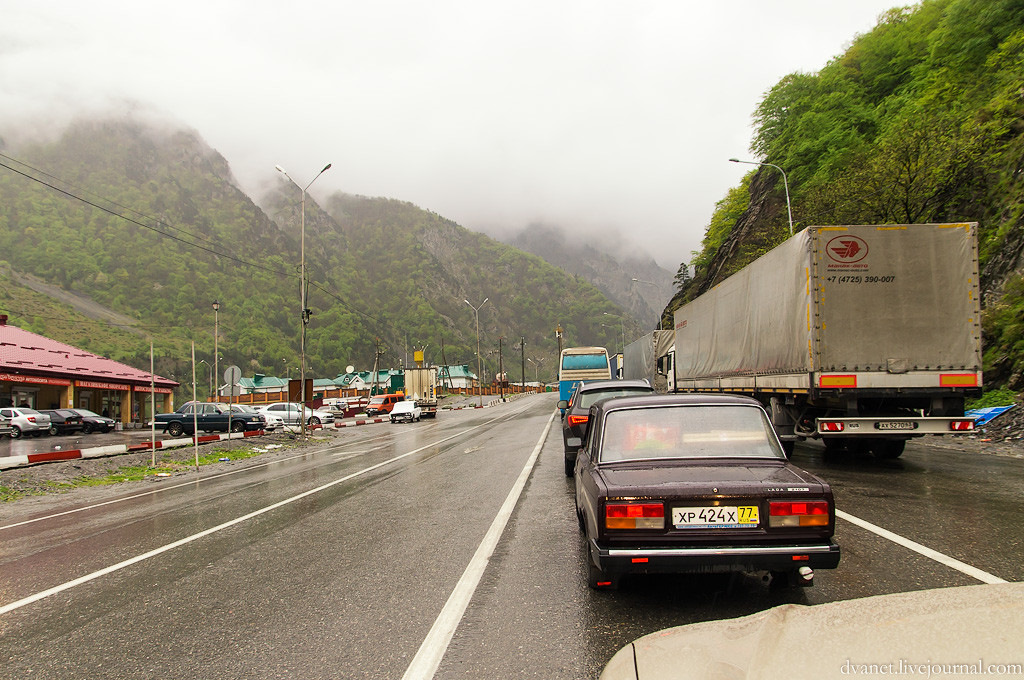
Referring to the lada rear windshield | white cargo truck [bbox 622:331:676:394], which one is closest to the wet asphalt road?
the lada rear windshield

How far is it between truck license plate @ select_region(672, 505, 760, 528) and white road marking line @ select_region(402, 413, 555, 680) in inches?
61.7

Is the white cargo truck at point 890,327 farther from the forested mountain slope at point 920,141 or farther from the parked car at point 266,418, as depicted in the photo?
the parked car at point 266,418

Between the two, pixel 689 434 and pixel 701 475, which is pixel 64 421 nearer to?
pixel 689 434

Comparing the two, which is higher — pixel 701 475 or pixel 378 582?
pixel 701 475

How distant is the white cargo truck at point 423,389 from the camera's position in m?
46.9

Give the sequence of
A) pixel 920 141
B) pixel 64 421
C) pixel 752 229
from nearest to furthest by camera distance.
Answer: pixel 920 141 → pixel 64 421 → pixel 752 229

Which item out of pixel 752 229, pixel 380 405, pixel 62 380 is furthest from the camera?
pixel 380 405

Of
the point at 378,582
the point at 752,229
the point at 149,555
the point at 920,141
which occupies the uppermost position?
the point at 752,229

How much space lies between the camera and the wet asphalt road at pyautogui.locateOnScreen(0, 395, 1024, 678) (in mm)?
3598

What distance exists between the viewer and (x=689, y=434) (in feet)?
16.1

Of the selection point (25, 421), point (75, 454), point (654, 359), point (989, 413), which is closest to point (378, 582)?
point (989, 413)

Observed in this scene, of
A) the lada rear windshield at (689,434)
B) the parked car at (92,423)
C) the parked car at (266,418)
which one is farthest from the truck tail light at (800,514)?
the parked car at (92,423)

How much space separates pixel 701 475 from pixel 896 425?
7476 mm

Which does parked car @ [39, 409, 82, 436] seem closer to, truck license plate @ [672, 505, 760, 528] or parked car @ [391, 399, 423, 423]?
parked car @ [391, 399, 423, 423]
